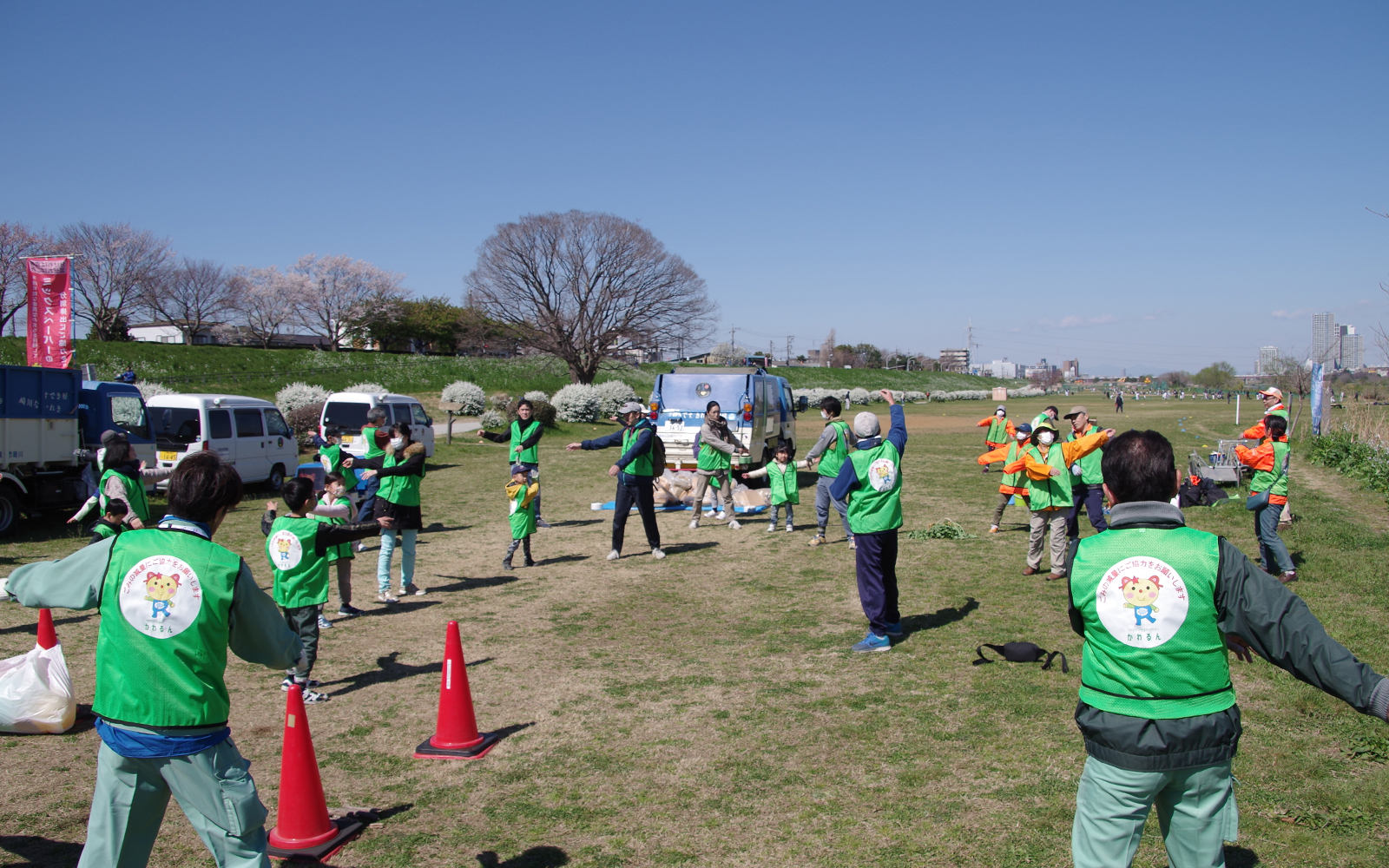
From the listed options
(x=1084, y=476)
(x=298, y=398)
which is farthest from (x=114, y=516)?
(x=298, y=398)

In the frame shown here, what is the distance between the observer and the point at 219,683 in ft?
8.82

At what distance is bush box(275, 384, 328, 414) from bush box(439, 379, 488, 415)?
235 inches

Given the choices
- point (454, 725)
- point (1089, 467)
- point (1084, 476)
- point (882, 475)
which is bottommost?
point (454, 725)

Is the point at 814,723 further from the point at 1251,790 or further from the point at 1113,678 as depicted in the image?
the point at 1113,678

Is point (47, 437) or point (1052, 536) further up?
point (47, 437)

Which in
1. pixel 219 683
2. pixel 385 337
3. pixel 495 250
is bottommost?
pixel 219 683

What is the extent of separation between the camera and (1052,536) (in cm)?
869

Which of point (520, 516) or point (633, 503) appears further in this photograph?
point (633, 503)

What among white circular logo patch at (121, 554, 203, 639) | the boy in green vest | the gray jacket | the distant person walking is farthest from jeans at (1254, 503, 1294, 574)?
white circular logo patch at (121, 554, 203, 639)

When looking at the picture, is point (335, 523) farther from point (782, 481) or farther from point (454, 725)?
point (782, 481)

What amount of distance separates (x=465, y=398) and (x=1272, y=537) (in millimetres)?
30928

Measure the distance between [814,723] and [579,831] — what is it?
186cm

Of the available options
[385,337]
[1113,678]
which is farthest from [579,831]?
[385,337]

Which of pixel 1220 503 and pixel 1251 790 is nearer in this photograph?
pixel 1251 790
